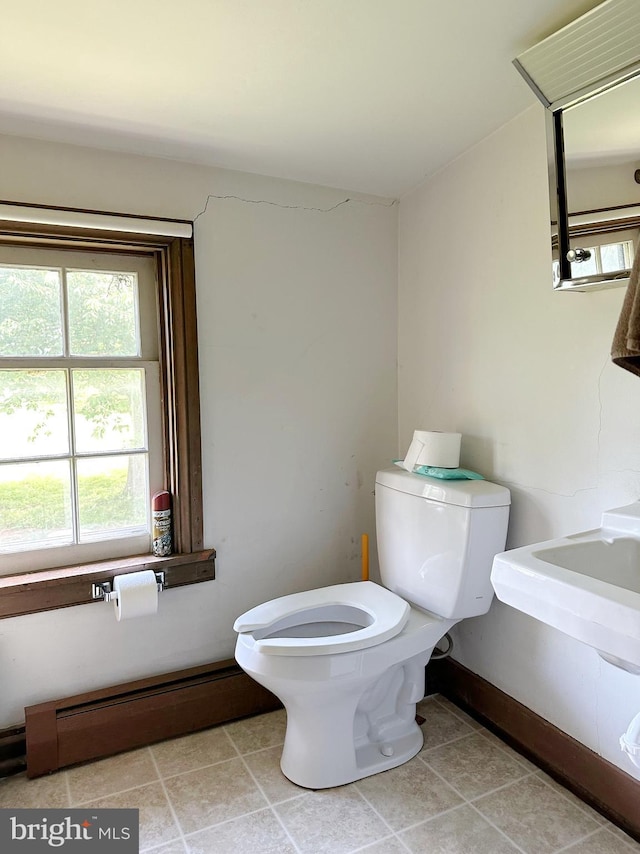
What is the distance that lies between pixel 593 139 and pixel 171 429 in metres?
1.43

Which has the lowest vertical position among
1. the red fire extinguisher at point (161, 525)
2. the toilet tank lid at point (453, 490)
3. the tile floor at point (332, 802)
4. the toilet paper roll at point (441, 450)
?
the tile floor at point (332, 802)

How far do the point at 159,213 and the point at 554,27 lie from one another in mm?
1194

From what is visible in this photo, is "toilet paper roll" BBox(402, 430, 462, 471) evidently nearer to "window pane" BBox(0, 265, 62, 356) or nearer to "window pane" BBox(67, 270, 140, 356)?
"window pane" BBox(67, 270, 140, 356)

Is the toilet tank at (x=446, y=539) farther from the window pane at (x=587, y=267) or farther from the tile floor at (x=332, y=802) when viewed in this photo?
the window pane at (x=587, y=267)

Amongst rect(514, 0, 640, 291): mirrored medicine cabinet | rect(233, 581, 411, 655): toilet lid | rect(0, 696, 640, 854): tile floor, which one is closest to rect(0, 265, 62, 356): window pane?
rect(233, 581, 411, 655): toilet lid

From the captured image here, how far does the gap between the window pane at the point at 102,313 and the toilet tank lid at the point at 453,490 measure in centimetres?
98

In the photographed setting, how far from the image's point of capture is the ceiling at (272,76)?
1.19 metres

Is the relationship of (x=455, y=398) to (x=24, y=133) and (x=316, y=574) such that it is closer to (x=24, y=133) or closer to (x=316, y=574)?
(x=316, y=574)

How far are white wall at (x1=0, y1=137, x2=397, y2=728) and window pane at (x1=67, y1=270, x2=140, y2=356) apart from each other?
0.22 metres

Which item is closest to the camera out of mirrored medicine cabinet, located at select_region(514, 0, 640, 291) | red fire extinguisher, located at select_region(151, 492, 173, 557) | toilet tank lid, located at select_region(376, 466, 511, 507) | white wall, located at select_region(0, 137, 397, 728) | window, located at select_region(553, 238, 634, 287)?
mirrored medicine cabinet, located at select_region(514, 0, 640, 291)

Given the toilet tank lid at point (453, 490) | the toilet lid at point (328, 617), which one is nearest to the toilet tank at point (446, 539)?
the toilet tank lid at point (453, 490)

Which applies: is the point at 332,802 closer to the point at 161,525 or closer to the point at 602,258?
the point at 161,525

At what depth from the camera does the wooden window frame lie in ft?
5.72

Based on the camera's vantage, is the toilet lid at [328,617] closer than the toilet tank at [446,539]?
Yes
